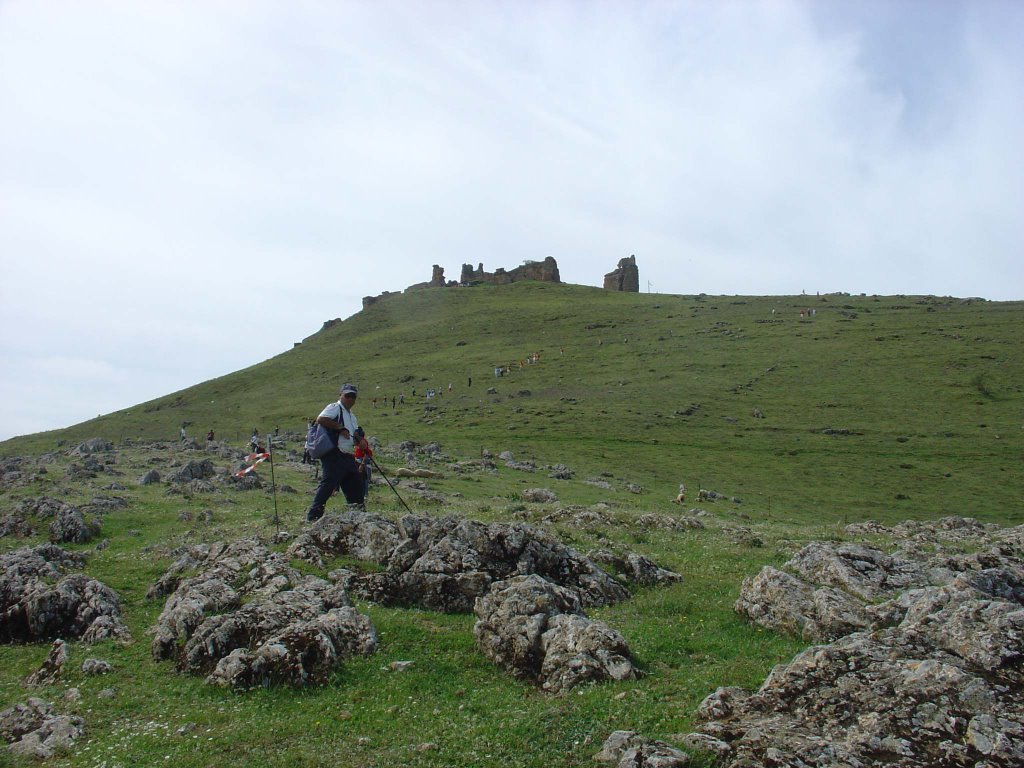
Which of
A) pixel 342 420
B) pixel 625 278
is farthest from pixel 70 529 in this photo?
pixel 625 278

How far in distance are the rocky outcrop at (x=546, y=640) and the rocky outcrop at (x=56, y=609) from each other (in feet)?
22.8

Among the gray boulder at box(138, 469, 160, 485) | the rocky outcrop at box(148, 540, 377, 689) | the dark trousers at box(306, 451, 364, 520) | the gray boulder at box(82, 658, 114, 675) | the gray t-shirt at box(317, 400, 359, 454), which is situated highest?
the gray t-shirt at box(317, 400, 359, 454)

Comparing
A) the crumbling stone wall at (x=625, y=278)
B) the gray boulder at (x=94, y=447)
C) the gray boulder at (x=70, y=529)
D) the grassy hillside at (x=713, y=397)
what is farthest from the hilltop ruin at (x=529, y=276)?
the gray boulder at (x=70, y=529)

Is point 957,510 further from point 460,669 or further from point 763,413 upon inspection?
point 460,669

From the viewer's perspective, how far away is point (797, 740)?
24.7 feet

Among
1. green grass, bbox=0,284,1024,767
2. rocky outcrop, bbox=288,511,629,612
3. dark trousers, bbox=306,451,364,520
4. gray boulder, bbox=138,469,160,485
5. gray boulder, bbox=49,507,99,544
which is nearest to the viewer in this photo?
green grass, bbox=0,284,1024,767

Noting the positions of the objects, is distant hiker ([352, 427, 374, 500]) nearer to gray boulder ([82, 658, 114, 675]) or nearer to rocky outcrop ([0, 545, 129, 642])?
rocky outcrop ([0, 545, 129, 642])

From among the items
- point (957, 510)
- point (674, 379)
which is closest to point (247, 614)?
point (957, 510)

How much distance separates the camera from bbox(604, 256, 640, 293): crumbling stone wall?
Answer: 18562cm

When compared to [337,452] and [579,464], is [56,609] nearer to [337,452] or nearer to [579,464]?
[337,452]

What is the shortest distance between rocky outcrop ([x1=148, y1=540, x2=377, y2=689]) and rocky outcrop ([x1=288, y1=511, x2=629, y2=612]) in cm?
133

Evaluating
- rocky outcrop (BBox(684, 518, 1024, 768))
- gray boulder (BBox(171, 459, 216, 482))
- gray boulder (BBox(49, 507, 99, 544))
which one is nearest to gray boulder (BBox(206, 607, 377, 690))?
rocky outcrop (BBox(684, 518, 1024, 768))

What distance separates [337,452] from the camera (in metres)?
18.8

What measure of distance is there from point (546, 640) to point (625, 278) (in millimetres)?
180437
